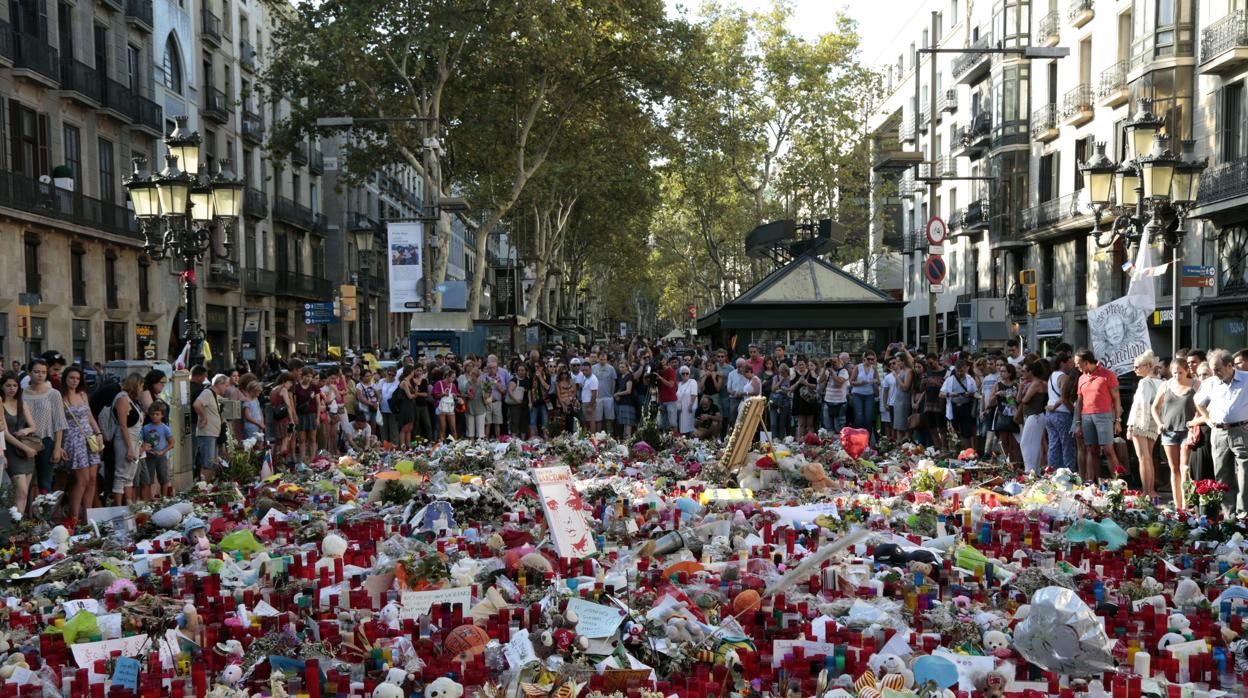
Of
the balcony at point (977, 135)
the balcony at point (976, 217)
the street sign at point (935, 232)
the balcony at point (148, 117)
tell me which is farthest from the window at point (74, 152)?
the balcony at point (976, 217)

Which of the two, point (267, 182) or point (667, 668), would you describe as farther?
point (267, 182)

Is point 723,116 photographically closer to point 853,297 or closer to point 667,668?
point 853,297

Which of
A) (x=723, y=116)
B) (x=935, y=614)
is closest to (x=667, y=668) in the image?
(x=935, y=614)

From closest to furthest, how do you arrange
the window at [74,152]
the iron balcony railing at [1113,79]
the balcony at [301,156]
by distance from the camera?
the window at [74,152], the iron balcony railing at [1113,79], the balcony at [301,156]

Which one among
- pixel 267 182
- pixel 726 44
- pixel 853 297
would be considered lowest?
pixel 853 297

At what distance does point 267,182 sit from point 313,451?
114 feet

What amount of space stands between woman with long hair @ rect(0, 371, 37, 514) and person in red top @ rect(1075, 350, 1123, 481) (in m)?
10.8

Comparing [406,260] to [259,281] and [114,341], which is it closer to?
[114,341]

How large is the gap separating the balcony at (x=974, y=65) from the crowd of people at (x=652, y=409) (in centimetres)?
2553

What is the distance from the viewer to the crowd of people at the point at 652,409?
11.4m

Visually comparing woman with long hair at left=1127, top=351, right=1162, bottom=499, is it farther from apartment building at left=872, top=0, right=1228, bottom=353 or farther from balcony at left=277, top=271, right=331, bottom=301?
balcony at left=277, top=271, right=331, bottom=301

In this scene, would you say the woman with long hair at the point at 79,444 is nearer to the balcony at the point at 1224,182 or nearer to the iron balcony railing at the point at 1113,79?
the balcony at the point at 1224,182

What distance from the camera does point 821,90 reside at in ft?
147

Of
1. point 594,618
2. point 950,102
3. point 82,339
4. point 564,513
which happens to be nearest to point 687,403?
point 564,513
